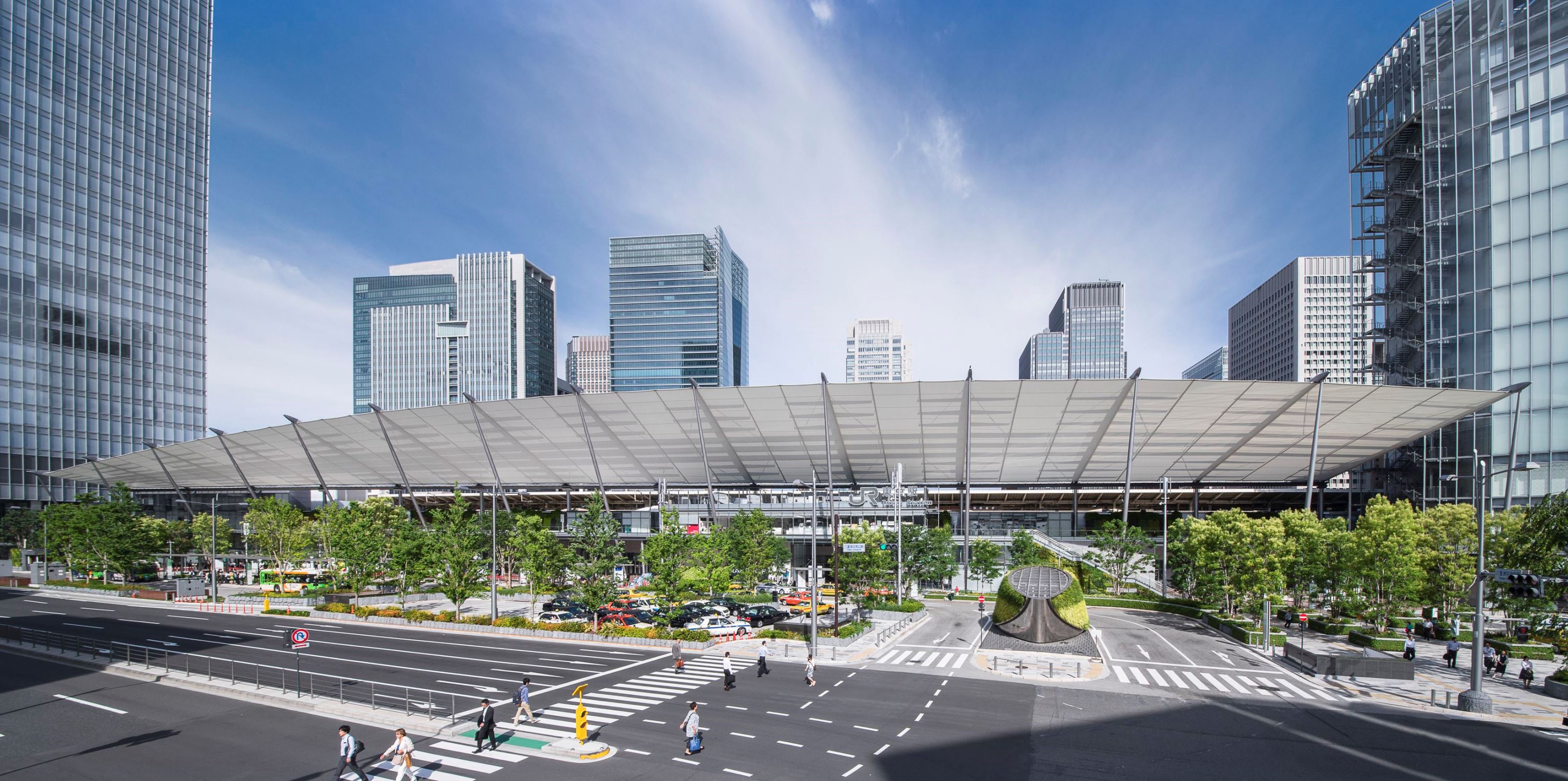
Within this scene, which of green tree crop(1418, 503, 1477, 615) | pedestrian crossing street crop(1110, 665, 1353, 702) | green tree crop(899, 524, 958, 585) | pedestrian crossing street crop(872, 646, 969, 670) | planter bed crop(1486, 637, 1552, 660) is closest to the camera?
pedestrian crossing street crop(1110, 665, 1353, 702)

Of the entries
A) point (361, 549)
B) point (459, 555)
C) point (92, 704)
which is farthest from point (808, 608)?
point (92, 704)

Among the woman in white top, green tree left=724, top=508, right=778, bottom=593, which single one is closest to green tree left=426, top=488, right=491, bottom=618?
green tree left=724, top=508, right=778, bottom=593

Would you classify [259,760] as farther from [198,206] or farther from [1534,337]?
[198,206]

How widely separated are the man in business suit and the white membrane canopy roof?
3433cm

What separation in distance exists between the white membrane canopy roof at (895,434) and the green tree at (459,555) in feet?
59.9

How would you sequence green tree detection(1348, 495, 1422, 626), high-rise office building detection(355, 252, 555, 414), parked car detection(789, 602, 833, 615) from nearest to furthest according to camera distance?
green tree detection(1348, 495, 1422, 626) < parked car detection(789, 602, 833, 615) < high-rise office building detection(355, 252, 555, 414)

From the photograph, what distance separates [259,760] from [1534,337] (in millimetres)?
78533

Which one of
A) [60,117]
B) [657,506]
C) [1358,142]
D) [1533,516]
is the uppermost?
[60,117]

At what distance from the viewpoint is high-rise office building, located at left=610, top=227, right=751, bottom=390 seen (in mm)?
177875

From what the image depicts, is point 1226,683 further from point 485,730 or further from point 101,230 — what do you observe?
point 101,230

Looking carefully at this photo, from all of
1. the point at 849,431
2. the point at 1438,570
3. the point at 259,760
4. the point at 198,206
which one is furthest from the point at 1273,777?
the point at 198,206

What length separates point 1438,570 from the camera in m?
38.7

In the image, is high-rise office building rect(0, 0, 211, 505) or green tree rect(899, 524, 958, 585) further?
high-rise office building rect(0, 0, 211, 505)

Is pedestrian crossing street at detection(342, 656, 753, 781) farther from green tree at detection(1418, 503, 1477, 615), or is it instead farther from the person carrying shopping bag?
green tree at detection(1418, 503, 1477, 615)
